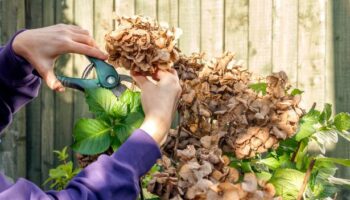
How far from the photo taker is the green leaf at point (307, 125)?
160cm

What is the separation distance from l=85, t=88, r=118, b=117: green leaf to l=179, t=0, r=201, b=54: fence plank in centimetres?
216

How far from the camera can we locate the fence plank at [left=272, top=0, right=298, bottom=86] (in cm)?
354

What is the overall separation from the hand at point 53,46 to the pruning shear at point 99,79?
2 cm

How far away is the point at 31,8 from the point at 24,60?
9.24 feet

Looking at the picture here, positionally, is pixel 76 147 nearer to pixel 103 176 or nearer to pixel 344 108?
pixel 103 176

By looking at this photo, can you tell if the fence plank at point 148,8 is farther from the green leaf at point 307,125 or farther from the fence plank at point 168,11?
the green leaf at point 307,125

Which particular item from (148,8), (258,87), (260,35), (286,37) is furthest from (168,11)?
(258,87)

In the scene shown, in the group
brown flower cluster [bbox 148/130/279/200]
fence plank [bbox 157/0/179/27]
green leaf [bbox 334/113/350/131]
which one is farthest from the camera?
fence plank [bbox 157/0/179/27]

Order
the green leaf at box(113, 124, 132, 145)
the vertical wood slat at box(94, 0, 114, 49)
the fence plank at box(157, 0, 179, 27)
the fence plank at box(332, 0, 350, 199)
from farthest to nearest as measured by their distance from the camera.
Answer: the vertical wood slat at box(94, 0, 114, 49) → the fence plank at box(157, 0, 179, 27) → the fence plank at box(332, 0, 350, 199) → the green leaf at box(113, 124, 132, 145)

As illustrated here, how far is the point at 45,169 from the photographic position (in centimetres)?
412

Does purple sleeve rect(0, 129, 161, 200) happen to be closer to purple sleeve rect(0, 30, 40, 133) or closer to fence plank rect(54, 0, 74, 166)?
purple sleeve rect(0, 30, 40, 133)

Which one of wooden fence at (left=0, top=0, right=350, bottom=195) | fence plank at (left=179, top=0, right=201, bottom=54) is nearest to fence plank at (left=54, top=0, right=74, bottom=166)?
wooden fence at (left=0, top=0, right=350, bottom=195)

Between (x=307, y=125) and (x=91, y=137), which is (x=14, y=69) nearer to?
(x=91, y=137)

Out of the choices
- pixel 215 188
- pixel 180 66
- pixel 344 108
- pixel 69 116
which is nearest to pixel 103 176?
pixel 215 188
